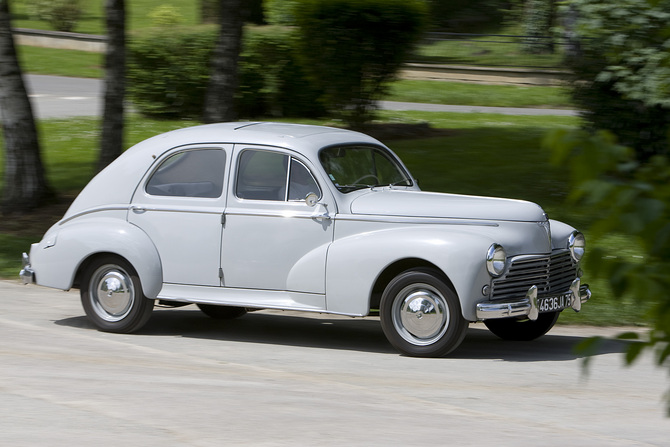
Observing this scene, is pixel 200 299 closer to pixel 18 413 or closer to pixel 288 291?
pixel 288 291

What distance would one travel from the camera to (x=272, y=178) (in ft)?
26.1

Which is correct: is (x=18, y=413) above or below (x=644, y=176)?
below

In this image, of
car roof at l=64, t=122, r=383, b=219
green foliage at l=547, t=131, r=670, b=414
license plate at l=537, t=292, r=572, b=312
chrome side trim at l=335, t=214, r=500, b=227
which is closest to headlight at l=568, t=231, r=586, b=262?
license plate at l=537, t=292, r=572, b=312

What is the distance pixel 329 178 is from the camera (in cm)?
782

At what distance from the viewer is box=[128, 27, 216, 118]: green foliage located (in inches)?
802

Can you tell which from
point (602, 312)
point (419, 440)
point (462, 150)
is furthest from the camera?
point (462, 150)

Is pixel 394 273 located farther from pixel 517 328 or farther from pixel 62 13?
pixel 62 13

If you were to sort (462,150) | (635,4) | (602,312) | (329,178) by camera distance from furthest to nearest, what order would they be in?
(462,150) → (635,4) → (602,312) → (329,178)

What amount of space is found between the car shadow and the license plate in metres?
0.40

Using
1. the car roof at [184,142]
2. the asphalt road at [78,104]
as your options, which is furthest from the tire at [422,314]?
the asphalt road at [78,104]

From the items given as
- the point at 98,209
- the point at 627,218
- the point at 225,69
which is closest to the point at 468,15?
the point at 225,69

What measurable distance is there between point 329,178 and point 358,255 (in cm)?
75

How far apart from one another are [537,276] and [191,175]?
2968 mm

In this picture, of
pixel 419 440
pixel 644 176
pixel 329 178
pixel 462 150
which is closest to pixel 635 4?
Answer: pixel 462 150
